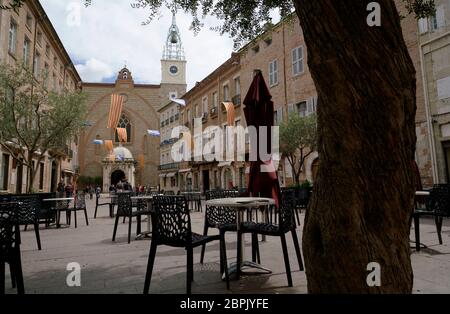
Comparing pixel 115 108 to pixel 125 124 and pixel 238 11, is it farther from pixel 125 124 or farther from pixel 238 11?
pixel 238 11

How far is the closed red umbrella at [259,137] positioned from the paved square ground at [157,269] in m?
0.96

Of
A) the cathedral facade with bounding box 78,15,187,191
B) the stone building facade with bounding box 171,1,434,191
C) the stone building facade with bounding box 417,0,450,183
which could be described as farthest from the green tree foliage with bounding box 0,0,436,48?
the cathedral facade with bounding box 78,15,187,191

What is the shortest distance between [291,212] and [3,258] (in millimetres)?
2803

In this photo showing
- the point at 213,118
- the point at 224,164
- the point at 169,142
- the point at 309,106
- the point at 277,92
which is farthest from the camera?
the point at 169,142

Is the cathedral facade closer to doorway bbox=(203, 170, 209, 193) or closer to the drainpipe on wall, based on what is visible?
doorway bbox=(203, 170, 209, 193)

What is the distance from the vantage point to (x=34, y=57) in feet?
63.9

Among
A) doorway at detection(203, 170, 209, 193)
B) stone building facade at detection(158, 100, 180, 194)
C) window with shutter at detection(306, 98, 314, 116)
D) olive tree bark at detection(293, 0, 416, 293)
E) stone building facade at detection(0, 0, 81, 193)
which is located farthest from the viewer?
stone building facade at detection(158, 100, 180, 194)

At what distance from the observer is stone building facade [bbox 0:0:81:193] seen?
1548 cm

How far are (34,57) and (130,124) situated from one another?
85.2ft

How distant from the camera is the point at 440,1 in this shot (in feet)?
36.5

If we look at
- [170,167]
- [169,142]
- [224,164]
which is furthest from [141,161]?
[224,164]

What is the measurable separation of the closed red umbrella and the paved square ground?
0.96m

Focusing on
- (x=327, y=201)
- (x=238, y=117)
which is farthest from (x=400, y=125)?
(x=238, y=117)
